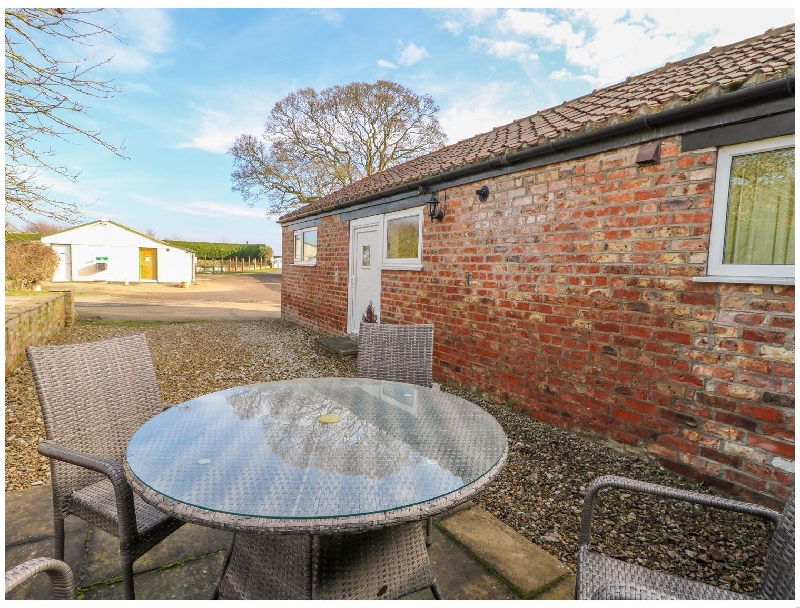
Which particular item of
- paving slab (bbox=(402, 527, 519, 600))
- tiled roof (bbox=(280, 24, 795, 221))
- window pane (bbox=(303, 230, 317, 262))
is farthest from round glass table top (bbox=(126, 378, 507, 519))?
window pane (bbox=(303, 230, 317, 262))

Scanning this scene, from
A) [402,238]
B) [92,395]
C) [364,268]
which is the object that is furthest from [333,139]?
[92,395]

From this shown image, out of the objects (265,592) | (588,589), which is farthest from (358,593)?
(588,589)

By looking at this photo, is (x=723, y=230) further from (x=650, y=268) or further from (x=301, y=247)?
(x=301, y=247)

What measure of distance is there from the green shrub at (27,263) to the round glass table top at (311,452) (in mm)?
16988

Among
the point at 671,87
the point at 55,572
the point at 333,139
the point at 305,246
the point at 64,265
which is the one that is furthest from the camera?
the point at 64,265

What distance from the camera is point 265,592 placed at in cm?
151

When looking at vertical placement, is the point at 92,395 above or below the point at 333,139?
below

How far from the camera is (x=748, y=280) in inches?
101

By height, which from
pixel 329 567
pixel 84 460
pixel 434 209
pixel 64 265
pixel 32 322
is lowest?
pixel 329 567

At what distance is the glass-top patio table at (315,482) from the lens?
117 centimetres

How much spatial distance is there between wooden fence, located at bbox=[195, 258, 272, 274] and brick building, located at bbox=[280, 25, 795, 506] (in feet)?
113

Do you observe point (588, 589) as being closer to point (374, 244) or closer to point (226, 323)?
point (374, 244)

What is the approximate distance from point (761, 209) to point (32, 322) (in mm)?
8374

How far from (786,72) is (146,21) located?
16.0ft
